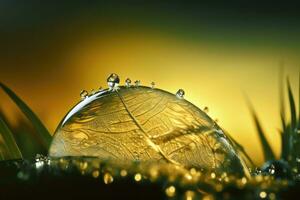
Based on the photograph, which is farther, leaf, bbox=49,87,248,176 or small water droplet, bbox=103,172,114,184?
leaf, bbox=49,87,248,176

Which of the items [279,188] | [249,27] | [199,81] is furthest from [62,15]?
[279,188]

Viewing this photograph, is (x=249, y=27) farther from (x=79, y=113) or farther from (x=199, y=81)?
(x=79, y=113)

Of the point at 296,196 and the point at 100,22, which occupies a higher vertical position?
the point at 100,22

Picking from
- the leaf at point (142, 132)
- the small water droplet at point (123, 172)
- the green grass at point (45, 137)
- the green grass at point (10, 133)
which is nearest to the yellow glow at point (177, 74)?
the green grass at point (45, 137)

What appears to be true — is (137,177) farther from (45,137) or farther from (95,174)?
(45,137)

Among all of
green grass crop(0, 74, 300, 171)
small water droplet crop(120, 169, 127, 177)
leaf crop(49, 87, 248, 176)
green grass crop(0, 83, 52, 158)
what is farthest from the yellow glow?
small water droplet crop(120, 169, 127, 177)

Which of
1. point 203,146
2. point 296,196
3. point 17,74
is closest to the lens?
point 296,196

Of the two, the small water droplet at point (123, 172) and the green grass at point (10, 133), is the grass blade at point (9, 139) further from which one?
the small water droplet at point (123, 172)

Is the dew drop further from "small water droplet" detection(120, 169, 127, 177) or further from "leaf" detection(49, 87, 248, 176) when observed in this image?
"leaf" detection(49, 87, 248, 176)
